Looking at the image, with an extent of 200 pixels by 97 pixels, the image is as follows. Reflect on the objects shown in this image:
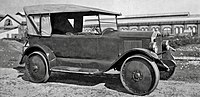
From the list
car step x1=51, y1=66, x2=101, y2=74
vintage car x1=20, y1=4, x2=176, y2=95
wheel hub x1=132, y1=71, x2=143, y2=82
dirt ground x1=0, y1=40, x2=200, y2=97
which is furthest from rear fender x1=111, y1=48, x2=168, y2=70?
dirt ground x1=0, y1=40, x2=200, y2=97

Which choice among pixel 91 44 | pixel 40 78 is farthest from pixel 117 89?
pixel 40 78

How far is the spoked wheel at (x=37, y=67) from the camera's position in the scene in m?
6.86

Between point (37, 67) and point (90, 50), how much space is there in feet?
5.80

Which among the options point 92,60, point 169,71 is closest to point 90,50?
point 92,60

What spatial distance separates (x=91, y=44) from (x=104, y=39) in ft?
1.40

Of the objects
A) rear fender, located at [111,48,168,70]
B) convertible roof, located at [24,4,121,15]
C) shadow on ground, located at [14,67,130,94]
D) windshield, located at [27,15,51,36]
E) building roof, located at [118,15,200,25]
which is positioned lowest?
shadow on ground, located at [14,67,130,94]

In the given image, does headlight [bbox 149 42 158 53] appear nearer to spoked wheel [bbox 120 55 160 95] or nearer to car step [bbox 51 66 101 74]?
spoked wheel [bbox 120 55 160 95]

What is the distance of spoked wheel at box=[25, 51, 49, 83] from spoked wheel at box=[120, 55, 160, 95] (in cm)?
243

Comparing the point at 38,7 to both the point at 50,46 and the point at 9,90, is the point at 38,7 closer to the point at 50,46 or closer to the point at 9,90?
the point at 50,46

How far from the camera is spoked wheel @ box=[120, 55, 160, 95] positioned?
5.37 metres

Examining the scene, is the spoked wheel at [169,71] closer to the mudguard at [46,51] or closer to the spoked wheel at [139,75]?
the spoked wheel at [139,75]

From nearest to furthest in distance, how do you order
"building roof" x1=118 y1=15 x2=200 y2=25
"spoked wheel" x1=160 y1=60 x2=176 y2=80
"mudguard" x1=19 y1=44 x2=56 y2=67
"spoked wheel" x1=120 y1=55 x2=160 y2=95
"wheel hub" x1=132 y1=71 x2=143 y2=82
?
"spoked wheel" x1=120 y1=55 x2=160 y2=95, "wheel hub" x1=132 y1=71 x2=143 y2=82, "spoked wheel" x1=160 y1=60 x2=176 y2=80, "mudguard" x1=19 y1=44 x2=56 y2=67, "building roof" x1=118 y1=15 x2=200 y2=25

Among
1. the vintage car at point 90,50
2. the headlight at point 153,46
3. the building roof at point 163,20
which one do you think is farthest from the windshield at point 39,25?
the building roof at point 163,20

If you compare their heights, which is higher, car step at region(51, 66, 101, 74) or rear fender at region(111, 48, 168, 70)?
rear fender at region(111, 48, 168, 70)
